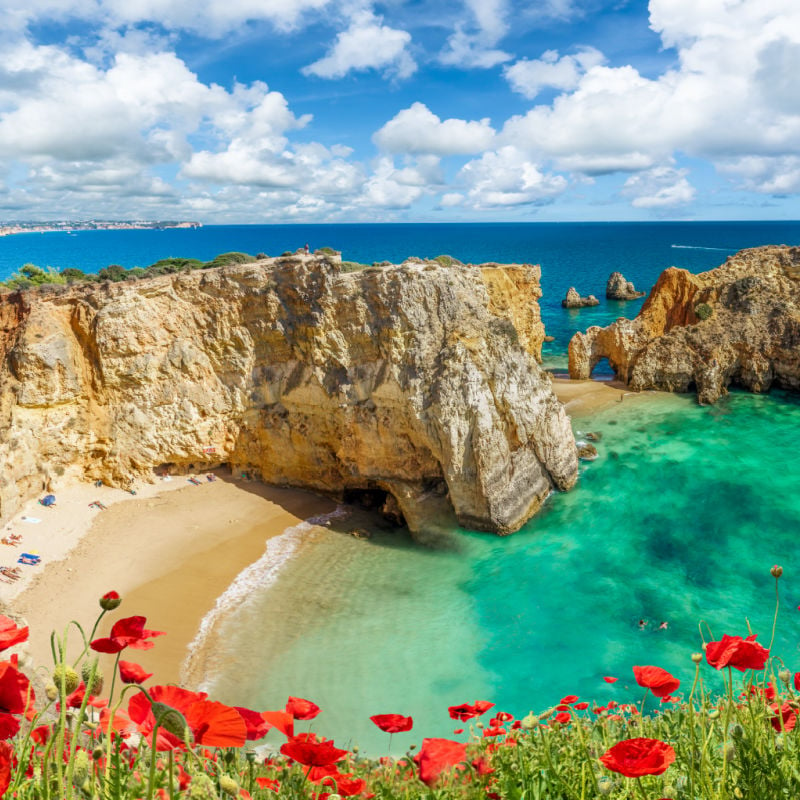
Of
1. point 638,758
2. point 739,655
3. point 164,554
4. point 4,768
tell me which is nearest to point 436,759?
point 638,758

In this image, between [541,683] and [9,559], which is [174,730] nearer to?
[541,683]

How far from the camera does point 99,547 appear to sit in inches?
808

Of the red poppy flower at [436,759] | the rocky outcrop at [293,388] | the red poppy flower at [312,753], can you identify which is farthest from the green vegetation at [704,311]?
the red poppy flower at [312,753]

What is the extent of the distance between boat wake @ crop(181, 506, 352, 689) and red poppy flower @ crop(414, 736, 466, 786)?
1397cm

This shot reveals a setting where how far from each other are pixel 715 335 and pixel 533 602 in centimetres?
2839

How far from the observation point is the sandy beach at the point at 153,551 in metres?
17.2

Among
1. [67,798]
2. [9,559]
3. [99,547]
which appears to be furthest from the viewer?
[99,547]

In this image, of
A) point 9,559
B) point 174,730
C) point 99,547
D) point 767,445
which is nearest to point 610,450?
point 767,445

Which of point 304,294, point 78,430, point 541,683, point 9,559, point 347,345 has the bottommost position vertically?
point 541,683

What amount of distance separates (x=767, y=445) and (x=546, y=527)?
1459cm

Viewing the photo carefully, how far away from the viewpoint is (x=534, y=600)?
18.2 m

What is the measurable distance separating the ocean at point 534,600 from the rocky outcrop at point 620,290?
180 ft

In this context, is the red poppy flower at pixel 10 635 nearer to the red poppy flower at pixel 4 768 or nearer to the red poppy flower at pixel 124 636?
the red poppy flower at pixel 124 636

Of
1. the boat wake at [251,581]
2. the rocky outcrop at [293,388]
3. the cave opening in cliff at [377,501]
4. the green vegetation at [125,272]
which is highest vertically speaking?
the green vegetation at [125,272]
